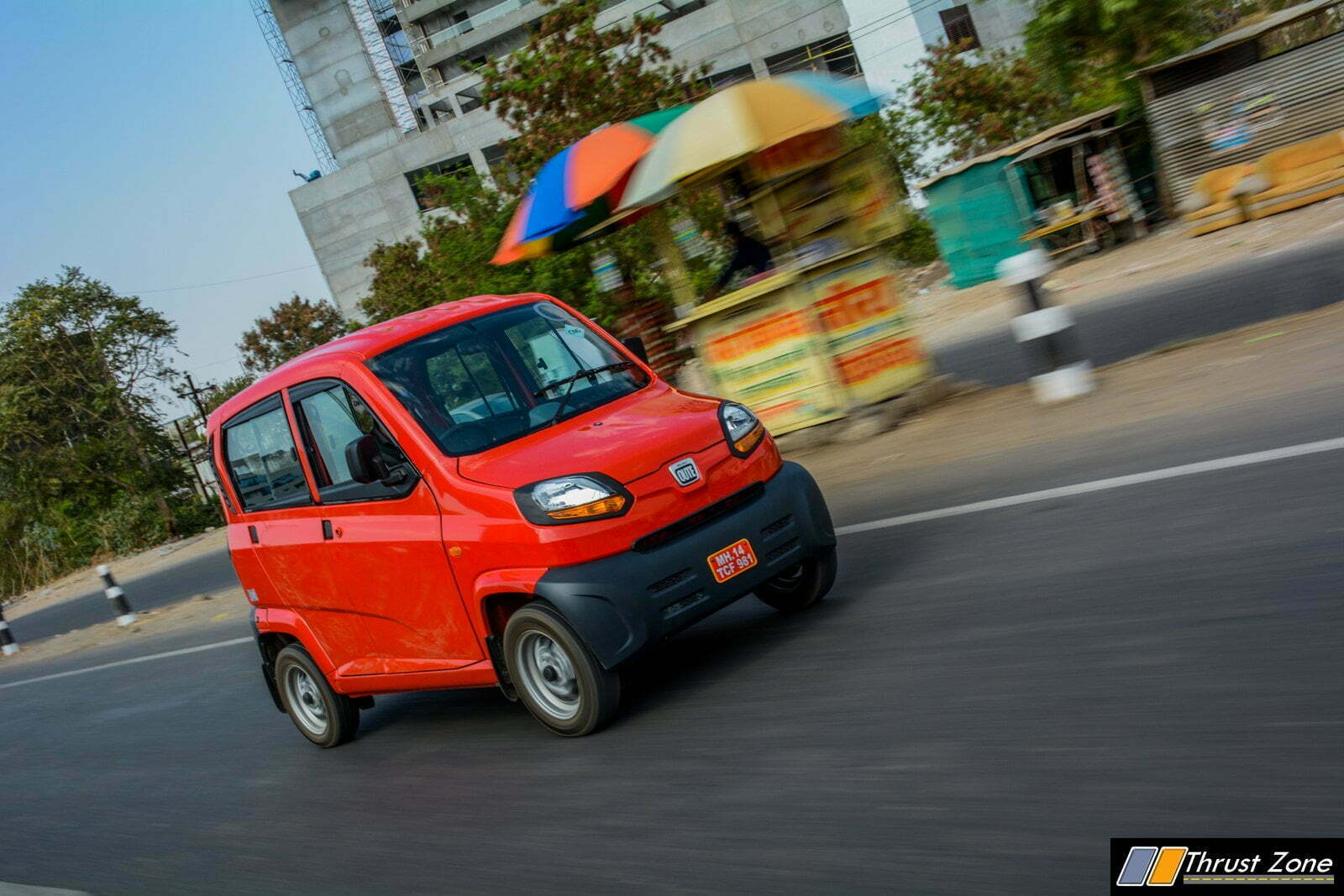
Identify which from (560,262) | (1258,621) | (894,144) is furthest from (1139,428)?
(894,144)

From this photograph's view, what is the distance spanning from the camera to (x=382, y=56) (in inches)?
2940

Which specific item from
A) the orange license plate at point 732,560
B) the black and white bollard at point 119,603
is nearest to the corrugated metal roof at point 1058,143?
the black and white bollard at point 119,603

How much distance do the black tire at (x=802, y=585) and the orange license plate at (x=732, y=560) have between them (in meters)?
0.73

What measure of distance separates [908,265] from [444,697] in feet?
97.5

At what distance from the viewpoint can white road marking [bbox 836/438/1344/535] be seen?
6449mm

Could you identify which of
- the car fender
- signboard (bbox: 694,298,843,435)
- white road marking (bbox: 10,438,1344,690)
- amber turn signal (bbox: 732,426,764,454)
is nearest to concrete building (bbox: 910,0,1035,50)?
signboard (bbox: 694,298,843,435)

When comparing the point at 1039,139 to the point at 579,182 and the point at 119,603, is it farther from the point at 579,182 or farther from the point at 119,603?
the point at 119,603

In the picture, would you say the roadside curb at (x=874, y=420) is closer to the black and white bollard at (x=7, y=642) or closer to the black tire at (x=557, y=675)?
the black tire at (x=557, y=675)

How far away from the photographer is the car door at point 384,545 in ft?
19.3

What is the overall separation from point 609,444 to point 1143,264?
16.8 meters

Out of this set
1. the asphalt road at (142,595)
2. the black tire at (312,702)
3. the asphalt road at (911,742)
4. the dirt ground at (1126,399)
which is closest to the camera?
the asphalt road at (911,742)

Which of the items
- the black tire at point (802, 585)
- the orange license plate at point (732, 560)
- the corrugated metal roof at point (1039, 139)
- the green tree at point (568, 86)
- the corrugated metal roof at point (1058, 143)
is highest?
the green tree at point (568, 86)

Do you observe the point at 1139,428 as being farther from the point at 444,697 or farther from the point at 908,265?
the point at 908,265

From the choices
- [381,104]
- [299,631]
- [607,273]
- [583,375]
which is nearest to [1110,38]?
[607,273]
